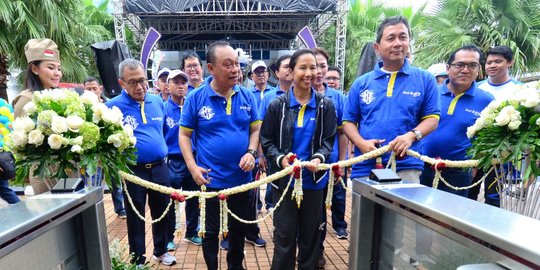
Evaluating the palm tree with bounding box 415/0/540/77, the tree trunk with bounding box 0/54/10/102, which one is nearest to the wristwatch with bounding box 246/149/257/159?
the tree trunk with bounding box 0/54/10/102

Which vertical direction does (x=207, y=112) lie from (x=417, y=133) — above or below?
above

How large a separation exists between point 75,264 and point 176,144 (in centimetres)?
237

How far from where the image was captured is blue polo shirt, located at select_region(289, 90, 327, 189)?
246cm

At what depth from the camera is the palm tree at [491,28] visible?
296 inches

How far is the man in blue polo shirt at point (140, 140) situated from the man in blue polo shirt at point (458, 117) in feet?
7.78

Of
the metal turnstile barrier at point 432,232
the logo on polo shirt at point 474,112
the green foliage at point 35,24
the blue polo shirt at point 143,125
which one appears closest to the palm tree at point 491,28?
the logo on polo shirt at point 474,112

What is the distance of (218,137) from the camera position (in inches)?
104

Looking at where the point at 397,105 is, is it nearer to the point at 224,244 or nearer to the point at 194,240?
the point at 224,244

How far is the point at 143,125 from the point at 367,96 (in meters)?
1.90

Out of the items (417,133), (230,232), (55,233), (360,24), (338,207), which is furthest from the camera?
(360,24)

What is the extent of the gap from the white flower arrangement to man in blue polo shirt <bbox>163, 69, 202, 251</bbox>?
2.72m

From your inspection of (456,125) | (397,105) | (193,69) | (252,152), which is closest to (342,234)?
(456,125)

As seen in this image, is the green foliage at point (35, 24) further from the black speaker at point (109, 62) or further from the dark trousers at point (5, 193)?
the dark trousers at point (5, 193)

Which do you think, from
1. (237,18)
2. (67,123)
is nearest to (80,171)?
(67,123)
